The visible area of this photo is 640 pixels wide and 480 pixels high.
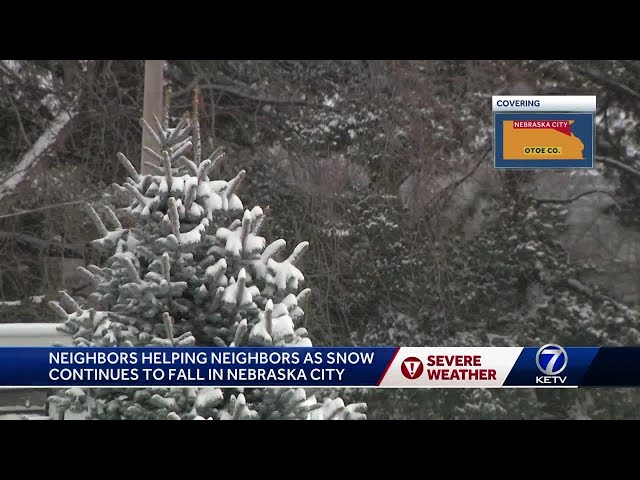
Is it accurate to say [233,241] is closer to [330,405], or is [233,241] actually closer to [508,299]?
[330,405]

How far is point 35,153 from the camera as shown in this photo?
45.8ft

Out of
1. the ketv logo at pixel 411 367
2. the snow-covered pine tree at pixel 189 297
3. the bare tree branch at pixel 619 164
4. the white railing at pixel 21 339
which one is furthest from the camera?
the bare tree branch at pixel 619 164

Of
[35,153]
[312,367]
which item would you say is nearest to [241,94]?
[35,153]

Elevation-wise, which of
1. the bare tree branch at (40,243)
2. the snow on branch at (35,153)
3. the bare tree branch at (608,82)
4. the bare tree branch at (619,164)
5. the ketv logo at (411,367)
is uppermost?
the ketv logo at (411,367)

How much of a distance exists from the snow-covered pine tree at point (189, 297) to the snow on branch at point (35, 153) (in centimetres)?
881

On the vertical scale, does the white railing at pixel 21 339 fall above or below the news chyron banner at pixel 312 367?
below

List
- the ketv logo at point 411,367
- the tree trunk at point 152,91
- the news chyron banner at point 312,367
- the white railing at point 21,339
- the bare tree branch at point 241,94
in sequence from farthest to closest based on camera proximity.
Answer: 1. the bare tree branch at point 241,94
2. the tree trunk at point 152,91
3. the white railing at point 21,339
4. the ketv logo at point 411,367
5. the news chyron banner at point 312,367

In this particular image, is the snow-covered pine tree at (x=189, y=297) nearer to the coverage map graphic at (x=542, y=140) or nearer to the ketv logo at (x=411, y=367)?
the ketv logo at (x=411, y=367)

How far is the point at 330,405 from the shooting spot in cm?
549

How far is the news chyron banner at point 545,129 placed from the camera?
417 inches

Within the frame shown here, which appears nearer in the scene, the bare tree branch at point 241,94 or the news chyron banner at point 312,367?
the news chyron banner at point 312,367

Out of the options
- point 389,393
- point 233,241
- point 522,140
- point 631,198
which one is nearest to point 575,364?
point 233,241

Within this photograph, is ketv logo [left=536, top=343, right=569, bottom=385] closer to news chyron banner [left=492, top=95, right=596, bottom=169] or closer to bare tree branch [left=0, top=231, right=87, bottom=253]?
news chyron banner [left=492, top=95, right=596, bottom=169]

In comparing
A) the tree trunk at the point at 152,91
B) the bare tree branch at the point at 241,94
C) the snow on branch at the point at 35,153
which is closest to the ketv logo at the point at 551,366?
the tree trunk at the point at 152,91
